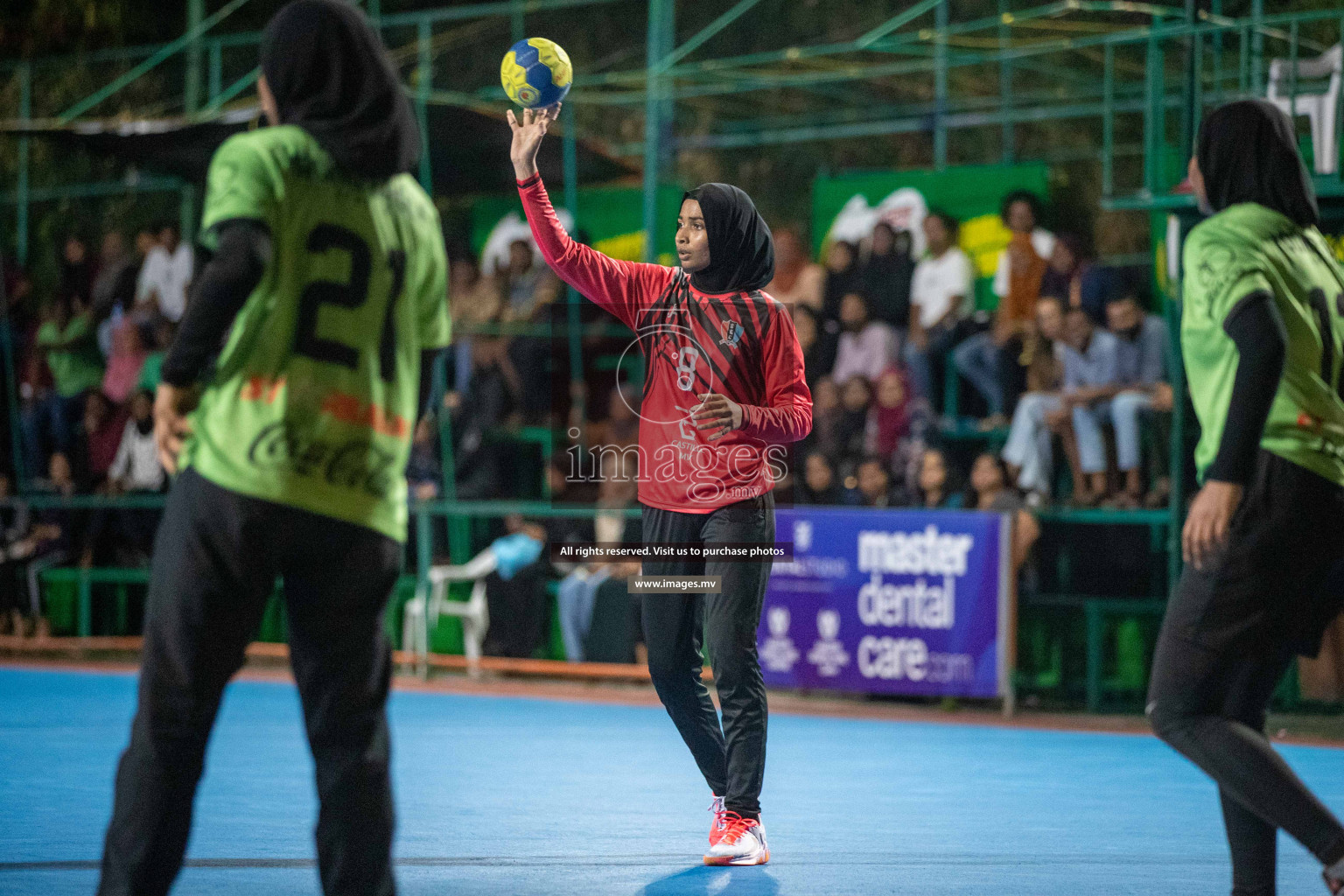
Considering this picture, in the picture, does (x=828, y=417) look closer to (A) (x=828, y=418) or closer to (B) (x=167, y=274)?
(A) (x=828, y=418)

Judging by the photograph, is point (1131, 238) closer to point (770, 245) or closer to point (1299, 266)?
point (770, 245)

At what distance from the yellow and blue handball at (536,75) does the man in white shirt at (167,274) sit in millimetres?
10641

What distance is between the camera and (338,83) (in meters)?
3.68

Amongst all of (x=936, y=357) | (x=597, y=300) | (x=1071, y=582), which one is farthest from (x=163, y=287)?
(x=597, y=300)

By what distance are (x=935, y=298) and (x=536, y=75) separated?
310 inches

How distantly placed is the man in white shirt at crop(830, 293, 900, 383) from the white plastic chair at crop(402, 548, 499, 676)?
343cm

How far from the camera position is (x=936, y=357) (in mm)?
13898

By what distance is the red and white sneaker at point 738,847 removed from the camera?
18.9ft

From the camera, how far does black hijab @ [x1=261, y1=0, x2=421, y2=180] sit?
366 centimetres

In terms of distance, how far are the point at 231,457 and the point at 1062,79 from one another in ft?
56.8

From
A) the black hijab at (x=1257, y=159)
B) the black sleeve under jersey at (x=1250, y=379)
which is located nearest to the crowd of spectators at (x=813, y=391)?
the black hijab at (x=1257, y=159)

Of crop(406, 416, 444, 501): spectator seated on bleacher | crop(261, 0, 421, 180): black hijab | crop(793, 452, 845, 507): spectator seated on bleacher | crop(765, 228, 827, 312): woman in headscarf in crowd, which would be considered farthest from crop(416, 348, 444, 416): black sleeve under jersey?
crop(406, 416, 444, 501): spectator seated on bleacher

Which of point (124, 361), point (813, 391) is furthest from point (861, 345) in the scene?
point (124, 361)

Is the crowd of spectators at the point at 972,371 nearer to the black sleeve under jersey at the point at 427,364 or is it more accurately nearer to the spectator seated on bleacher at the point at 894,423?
the spectator seated on bleacher at the point at 894,423
